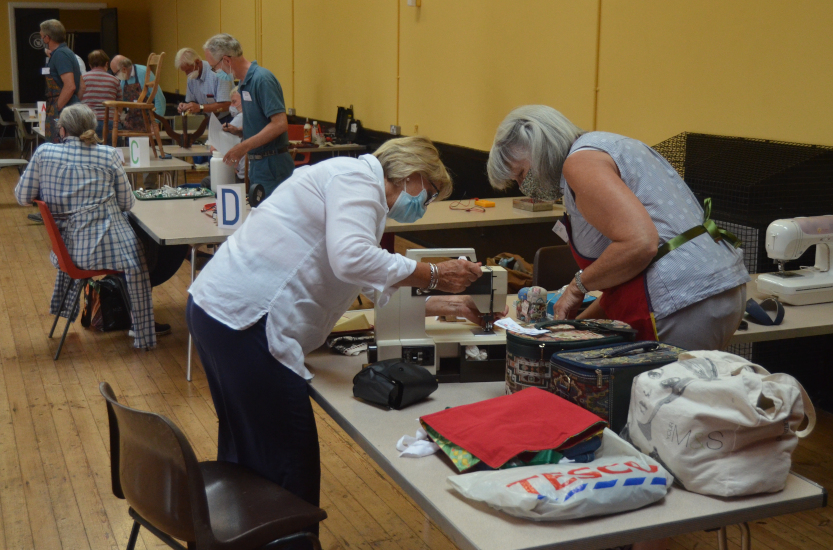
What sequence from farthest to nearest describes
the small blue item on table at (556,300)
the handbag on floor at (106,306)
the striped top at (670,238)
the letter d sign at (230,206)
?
the handbag on floor at (106,306) → the letter d sign at (230,206) → the small blue item on table at (556,300) → the striped top at (670,238)

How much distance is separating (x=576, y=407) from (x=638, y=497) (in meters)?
0.26

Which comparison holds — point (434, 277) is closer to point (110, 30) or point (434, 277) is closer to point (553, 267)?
point (553, 267)

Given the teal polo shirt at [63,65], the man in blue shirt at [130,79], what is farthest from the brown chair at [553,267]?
the man in blue shirt at [130,79]

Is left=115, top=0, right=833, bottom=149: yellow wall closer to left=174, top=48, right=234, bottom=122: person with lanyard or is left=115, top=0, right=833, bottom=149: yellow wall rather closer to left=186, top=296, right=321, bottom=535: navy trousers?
left=174, top=48, right=234, bottom=122: person with lanyard

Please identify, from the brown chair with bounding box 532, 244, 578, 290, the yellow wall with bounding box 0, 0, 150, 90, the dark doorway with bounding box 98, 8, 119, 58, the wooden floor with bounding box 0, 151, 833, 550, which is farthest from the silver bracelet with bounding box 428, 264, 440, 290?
the yellow wall with bounding box 0, 0, 150, 90

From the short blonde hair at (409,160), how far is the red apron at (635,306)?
0.56 m

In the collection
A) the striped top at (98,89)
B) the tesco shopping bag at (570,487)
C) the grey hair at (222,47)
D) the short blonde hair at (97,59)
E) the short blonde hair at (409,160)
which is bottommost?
the tesco shopping bag at (570,487)

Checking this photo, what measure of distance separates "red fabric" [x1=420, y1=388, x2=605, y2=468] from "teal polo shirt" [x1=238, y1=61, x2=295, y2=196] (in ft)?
12.6

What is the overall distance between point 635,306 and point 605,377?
0.49 m

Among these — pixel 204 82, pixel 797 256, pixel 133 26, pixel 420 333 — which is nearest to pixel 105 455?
pixel 420 333

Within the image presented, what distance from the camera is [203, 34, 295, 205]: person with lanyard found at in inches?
205

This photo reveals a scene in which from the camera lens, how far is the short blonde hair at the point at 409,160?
206 centimetres

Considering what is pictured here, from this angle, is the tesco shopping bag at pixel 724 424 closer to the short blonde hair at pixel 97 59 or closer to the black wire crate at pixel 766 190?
the black wire crate at pixel 766 190

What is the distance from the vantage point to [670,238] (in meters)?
2.03
